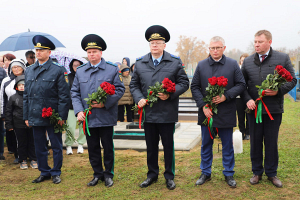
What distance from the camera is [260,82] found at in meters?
4.26

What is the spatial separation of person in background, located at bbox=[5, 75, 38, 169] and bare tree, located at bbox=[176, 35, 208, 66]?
3580cm

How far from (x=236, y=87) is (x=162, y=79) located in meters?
1.04

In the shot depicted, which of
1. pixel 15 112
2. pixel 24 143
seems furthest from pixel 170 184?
pixel 15 112

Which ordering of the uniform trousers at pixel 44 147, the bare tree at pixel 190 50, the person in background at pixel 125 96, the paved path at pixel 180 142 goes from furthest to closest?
the bare tree at pixel 190 50
the person in background at pixel 125 96
the paved path at pixel 180 142
the uniform trousers at pixel 44 147

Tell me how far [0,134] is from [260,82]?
541 centimetres

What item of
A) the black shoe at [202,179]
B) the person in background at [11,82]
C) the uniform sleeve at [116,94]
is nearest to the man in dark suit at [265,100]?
the black shoe at [202,179]

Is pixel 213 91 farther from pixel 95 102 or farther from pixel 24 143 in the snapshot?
pixel 24 143

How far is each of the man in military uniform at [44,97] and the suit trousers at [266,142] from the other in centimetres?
293

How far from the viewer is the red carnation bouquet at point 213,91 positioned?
403cm

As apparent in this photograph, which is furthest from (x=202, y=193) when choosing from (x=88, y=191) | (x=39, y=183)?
(x=39, y=183)

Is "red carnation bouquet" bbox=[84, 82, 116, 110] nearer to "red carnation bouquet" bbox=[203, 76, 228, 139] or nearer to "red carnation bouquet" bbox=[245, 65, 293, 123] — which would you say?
"red carnation bouquet" bbox=[203, 76, 228, 139]

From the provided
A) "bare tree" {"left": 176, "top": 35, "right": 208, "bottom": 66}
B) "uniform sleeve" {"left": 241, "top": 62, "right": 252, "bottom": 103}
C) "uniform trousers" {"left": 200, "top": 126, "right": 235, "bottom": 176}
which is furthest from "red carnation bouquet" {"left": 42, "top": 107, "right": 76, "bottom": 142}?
"bare tree" {"left": 176, "top": 35, "right": 208, "bottom": 66}

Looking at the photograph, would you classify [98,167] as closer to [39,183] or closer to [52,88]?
[39,183]

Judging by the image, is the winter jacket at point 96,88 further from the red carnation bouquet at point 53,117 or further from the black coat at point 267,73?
the black coat at point 267,73
